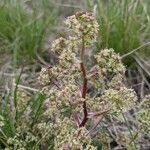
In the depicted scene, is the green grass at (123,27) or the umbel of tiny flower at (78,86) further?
the green grass at (123,27)

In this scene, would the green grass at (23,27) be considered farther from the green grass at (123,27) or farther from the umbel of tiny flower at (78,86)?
the umbel of tiny flower at (78,86)

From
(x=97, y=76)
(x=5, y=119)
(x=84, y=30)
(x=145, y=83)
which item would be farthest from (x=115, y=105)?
(x=145, y=83)

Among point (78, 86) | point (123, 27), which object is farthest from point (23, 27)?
point (78, 86)

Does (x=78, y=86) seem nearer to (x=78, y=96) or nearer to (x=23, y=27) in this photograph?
(x=78, y=96)

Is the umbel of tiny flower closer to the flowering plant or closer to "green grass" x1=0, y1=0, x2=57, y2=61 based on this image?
the flowering plant

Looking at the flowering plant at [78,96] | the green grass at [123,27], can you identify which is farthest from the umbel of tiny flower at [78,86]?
the green grass at [123,27]

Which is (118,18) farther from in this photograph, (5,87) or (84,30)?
(84,30)

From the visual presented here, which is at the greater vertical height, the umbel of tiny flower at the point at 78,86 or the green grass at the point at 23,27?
the green grass at the point at 23,27
